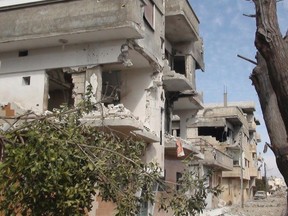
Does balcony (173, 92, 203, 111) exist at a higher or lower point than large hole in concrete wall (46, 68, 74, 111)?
higher

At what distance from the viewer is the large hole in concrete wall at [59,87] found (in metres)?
16.8

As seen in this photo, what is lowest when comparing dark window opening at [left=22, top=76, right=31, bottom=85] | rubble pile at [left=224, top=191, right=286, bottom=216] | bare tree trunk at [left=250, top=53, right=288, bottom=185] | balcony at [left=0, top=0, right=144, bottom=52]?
rubble pile at [left=224, top=191, right=286, bottom=216]

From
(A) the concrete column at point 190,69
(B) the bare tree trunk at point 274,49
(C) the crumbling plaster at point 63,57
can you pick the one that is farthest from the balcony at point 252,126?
(B) the bare tree trunk at point 274,49

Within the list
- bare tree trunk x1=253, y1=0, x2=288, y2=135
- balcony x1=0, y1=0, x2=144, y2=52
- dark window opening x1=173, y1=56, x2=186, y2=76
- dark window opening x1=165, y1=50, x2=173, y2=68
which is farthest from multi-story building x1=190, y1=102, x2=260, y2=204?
bare tree trunk x1=253, y1=0, x2=288, y2=135

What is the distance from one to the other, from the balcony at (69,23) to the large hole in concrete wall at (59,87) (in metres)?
1.34

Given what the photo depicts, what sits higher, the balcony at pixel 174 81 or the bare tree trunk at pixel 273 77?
the balcony at pixel 174 81

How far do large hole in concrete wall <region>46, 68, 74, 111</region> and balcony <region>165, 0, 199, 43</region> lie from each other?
548cm

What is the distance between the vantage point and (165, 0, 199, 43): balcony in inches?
771

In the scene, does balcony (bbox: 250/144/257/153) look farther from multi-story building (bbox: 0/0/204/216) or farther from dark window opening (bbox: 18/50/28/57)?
dark window opening (bbox: 18/50/28/57)

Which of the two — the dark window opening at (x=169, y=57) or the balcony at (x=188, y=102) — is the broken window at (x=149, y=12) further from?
the balcony at (x=188, y=102)

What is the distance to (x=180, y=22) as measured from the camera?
2020 centimetres

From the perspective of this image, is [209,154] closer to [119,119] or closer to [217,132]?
[217,132]

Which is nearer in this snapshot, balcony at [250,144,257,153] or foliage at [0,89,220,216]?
foliage at [0,89,220,216]

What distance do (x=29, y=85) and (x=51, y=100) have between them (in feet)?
11.3
